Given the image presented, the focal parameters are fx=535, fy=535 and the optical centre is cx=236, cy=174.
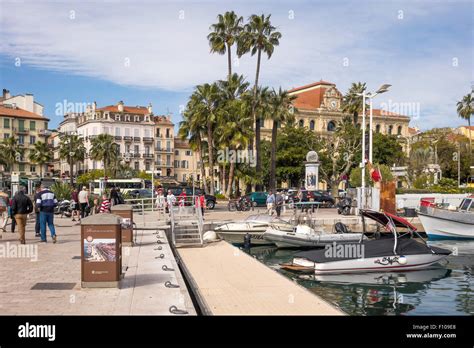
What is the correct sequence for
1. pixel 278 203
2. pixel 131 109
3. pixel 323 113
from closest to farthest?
1. pixel 278 203
2. pixel 323 113
3. pixel 131 109

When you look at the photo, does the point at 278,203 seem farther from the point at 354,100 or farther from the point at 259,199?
the point at 354,100

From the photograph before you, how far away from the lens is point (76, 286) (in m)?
11.3

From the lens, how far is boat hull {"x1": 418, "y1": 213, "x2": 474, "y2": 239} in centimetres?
2928

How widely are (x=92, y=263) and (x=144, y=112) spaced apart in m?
108

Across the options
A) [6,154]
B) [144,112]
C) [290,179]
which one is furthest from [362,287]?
[144,112]

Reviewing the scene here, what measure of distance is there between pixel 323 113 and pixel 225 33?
5321 cm

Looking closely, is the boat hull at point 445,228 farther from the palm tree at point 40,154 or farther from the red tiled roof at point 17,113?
the red tiled roof at point 17,113

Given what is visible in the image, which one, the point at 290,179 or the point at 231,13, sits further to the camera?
the point at 290,179

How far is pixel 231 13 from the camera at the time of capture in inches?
2281

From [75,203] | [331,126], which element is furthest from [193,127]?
[331,126]

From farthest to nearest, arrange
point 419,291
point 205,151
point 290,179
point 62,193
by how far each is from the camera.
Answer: point 290,179
point 205,151
point 62,193
point 419,291
